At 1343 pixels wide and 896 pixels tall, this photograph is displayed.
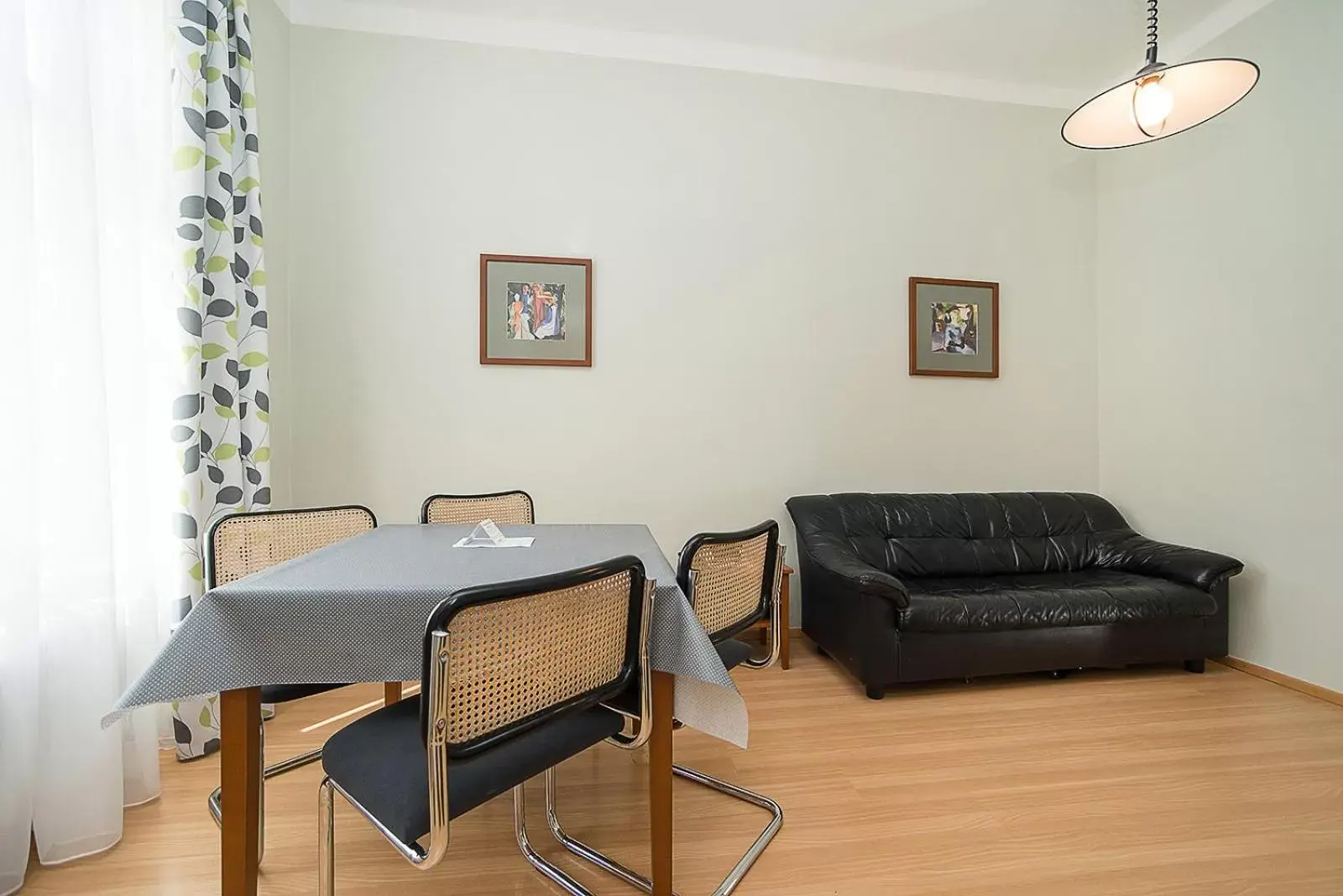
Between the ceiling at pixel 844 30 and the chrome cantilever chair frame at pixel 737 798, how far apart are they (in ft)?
9.87

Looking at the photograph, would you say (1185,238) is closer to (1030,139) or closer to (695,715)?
(1030,139)

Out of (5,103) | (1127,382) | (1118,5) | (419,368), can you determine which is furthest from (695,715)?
(1118,5)

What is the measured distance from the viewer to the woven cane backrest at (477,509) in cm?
244

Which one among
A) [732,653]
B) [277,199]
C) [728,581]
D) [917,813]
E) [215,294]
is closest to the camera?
[728,581]

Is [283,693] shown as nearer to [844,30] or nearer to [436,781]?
[436,781]

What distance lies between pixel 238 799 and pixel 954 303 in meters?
3.99

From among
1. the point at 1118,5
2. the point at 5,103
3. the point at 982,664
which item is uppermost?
the point at 1118,5

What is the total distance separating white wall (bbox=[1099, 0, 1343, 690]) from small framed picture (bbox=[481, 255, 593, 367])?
334 cm

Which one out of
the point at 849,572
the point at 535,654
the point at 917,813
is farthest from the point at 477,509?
the point at 917,813

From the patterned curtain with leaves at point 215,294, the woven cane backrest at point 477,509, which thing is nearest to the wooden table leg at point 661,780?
the woven cane backrest at point 477,509

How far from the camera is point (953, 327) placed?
12.3ft

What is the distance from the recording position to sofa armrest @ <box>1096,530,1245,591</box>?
2.92m

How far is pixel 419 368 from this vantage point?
3.25 m

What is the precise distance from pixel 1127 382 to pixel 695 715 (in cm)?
373
